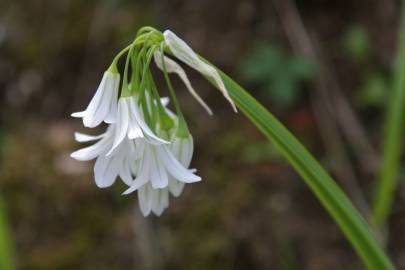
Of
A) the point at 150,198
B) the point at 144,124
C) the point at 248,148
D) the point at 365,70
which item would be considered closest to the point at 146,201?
the point at 150,198

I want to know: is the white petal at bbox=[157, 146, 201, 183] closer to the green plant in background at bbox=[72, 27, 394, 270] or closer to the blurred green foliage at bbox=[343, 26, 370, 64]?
the green plant in background at bbox=[72, 27, 394, 270]

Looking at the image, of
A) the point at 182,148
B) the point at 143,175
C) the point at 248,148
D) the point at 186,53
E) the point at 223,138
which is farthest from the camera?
the point at 223,138

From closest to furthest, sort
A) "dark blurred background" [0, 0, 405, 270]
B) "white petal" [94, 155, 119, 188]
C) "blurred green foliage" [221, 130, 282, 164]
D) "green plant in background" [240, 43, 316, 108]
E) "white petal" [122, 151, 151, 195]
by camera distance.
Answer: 1. "white petal" [122, 151, 151, 195]
2. "white petal" [94, 155, 119, 188]
3. "dark blurred background" [0, 0, 405, 270]
4. "blurred green foliage" [221, 130, 282, 164]
5. "green plant in background" [240, 43, 316, 108]

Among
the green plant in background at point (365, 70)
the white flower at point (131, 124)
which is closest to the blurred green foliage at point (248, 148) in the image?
the green plant in background at point (365, 70)

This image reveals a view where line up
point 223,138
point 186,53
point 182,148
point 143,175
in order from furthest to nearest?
point 223,138 < point 182,148 < point 143,175 < point 186,53

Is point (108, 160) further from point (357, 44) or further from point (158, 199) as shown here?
point (357, 44)

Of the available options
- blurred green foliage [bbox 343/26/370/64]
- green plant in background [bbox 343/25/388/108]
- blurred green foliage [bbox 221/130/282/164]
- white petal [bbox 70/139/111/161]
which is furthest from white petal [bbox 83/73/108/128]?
blurred green foliage [bbox 343/26/370/64]

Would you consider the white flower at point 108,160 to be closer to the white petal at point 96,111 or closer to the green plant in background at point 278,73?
the white petal at point 96,111
